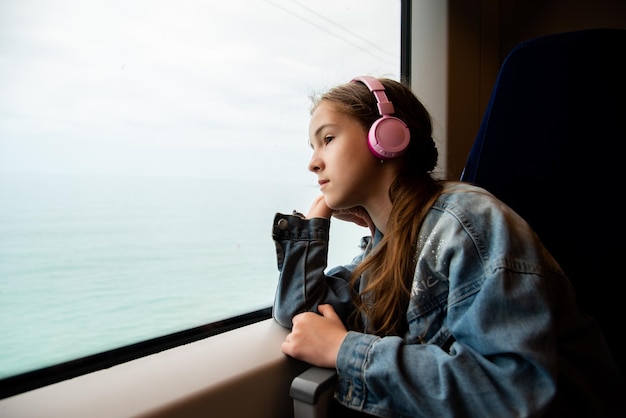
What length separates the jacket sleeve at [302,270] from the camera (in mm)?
979

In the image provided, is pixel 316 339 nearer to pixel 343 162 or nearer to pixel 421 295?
pixel 421 295

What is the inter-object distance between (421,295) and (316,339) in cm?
22

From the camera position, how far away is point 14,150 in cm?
75

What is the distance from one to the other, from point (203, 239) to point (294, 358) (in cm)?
39

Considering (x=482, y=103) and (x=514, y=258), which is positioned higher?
(x=482, y=103)

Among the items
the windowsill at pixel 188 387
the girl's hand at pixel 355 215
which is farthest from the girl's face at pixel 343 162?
the windowsill at pixel 188 387

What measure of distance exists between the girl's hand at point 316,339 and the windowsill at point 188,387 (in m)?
0.05

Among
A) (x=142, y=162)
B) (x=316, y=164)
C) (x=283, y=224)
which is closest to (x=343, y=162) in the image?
(x=316, y=164)

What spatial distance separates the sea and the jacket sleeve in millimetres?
170

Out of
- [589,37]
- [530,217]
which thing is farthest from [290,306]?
[589,37]

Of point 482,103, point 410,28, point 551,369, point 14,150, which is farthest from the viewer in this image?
point 482,103

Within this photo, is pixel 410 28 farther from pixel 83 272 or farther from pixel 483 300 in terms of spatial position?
pixel 83 272

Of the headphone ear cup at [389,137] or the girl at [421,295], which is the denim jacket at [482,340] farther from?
the headphone ear cup at [389,137]

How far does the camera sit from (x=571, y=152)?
0.89 metres
